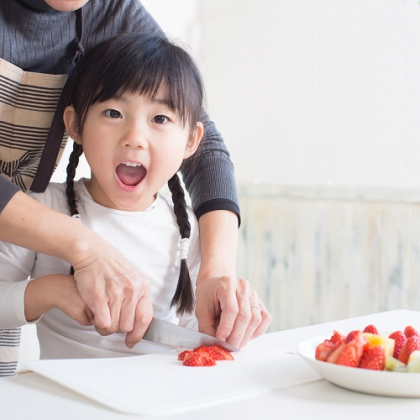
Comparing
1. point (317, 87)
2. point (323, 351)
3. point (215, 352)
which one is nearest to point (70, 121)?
point (215, 352)

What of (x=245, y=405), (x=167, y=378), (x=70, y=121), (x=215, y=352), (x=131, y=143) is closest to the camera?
(x=245, y=405)

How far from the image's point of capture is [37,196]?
1.32 metres

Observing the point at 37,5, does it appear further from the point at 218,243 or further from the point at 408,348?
the point at 408,348

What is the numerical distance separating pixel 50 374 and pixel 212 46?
2.56m

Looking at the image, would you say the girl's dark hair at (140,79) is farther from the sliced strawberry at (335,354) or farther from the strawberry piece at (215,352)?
the sliced strawberry at (335,354)

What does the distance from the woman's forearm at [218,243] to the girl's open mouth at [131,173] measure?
17 centimetres

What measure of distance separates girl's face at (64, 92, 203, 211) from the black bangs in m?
0.02

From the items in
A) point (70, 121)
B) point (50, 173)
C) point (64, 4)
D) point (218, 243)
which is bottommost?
point (218, 243)

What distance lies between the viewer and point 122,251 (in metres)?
1.33

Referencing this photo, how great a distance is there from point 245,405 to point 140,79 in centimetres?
69

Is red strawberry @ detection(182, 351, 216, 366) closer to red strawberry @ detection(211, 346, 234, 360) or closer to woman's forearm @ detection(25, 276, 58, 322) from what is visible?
red strawberry @ detection(211, 346, 234, 360)

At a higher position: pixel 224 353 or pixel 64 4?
pixel 64 4

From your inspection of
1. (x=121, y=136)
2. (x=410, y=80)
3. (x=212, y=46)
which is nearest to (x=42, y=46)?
(x=121, y=136)

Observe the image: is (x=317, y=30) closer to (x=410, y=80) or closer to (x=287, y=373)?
(x=410, y=80)
